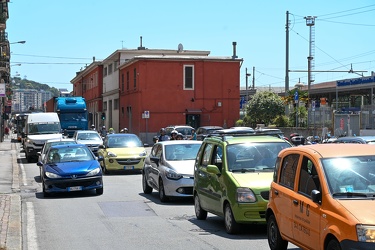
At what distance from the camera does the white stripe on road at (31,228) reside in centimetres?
1045

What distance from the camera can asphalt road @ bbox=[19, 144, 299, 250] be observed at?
10.3 metres

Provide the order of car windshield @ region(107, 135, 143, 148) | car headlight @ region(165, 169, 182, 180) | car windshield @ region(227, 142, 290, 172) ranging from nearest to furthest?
car windshield @ region(227, 142, 290, 172) → car headlight @ region(165, 169, 182, 180) → car windshield @ region(107, 135, 143, 148)

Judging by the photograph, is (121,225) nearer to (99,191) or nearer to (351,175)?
(99,191)

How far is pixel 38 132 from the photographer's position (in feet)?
116

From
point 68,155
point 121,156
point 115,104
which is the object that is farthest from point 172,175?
point 115,104

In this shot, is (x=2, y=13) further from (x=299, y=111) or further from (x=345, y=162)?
(x=345, y=162)

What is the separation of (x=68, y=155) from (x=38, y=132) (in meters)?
17.4

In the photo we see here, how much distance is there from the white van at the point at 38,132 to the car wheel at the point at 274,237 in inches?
1028

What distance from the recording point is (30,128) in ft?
117

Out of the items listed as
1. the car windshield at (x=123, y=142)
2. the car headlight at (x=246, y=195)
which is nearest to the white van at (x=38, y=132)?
the car windshield at (x=123, y=142)

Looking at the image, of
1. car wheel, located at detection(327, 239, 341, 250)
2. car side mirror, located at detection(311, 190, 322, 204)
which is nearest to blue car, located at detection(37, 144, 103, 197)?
car side mirror, located at detection(311, 190, 322, 204)

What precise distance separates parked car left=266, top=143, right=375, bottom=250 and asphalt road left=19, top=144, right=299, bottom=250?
139cm

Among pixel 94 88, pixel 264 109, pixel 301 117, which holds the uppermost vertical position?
pixel 94 88

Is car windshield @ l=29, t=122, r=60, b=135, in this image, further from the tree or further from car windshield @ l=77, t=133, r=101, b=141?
the tree
